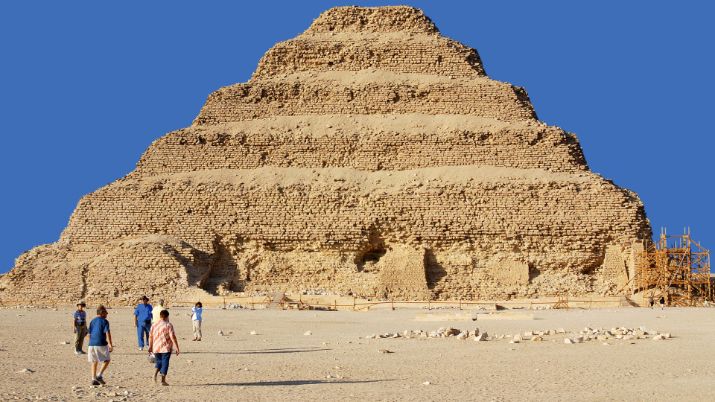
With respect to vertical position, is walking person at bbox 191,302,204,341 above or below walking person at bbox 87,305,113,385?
above

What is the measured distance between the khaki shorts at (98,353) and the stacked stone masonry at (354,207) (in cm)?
2569

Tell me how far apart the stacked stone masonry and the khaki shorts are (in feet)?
84.3

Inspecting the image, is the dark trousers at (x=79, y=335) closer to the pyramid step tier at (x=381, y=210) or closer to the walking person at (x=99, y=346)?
the walking person at (x=99, y=346)

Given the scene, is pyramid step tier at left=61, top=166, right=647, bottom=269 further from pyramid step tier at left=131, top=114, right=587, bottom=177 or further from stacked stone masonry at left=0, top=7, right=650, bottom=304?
pyramid step tier at left=131, top=114, right=587, bottom=177

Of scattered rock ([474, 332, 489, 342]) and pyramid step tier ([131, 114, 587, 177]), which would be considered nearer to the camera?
scattered rock ([474, 332, 489, 342])

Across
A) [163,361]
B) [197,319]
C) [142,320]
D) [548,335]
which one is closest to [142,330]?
[142,320]

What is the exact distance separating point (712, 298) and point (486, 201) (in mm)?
8686

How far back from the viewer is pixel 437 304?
4116 centimetres

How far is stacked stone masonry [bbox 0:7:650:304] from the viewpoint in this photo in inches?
1718

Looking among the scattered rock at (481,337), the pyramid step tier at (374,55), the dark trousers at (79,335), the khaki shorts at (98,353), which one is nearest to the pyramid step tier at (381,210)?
the pyramid step tier at (374,55)

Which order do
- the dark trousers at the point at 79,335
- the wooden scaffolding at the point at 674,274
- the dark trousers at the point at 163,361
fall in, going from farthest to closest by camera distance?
1. the wooden scaffolding at the point at 674,274
2. the dark trousers at the point at 79,335
3. the dark trousers at the point at 163,361

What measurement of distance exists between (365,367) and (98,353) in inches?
169

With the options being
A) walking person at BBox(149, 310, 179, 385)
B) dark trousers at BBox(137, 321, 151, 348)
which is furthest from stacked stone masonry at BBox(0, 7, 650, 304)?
walking person at BBox(149, 310, 179, 385)

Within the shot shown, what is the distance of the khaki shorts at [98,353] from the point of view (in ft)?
51.9
